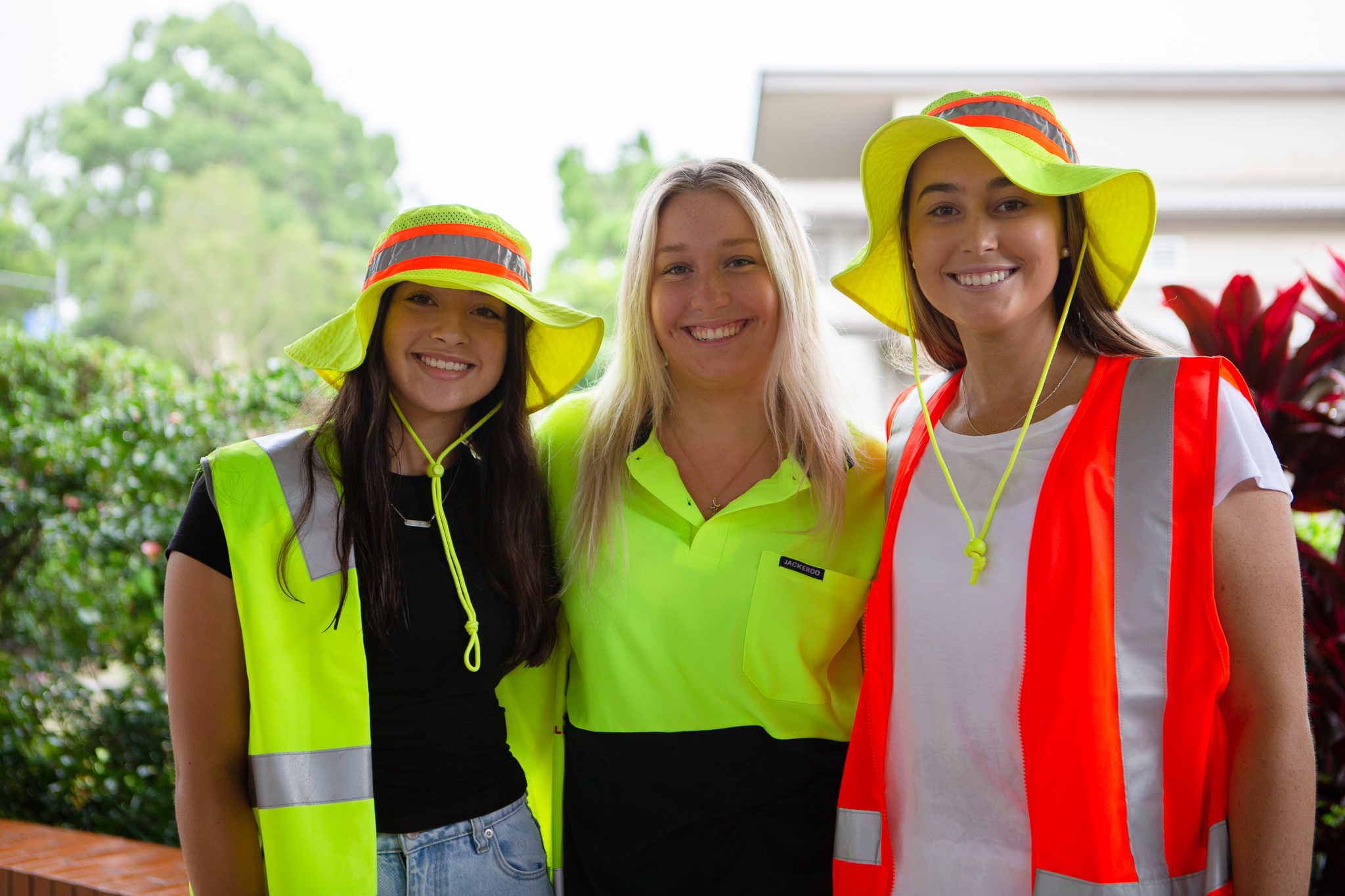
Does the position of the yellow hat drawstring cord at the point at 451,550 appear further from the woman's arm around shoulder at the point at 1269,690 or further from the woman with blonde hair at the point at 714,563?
the woman's arm around shoulder at the point at 1269,690

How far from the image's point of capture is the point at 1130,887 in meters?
1.46

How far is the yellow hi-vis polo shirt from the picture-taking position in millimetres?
2055

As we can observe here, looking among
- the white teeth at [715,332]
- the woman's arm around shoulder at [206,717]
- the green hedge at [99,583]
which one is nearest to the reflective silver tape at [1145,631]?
the white teeth at [715,332]

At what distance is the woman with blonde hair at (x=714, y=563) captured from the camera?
2025mm

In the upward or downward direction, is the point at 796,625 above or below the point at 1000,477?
below

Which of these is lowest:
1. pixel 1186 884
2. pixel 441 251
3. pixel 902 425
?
pixel 1186 884

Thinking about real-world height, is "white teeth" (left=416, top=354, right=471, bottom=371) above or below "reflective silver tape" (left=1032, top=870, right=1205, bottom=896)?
above

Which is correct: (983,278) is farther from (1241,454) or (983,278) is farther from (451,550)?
(451,550)

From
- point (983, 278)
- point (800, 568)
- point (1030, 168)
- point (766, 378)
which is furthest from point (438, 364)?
point (1030, 168)

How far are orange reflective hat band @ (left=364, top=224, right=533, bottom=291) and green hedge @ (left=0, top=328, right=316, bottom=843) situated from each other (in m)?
2.39

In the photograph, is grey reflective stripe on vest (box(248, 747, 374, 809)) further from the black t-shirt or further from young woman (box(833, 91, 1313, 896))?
young woman (box(833, 91, 1313, 896))

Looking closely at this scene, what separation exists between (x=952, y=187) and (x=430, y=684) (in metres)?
1.41

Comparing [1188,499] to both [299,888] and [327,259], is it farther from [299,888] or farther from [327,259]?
[327,259]

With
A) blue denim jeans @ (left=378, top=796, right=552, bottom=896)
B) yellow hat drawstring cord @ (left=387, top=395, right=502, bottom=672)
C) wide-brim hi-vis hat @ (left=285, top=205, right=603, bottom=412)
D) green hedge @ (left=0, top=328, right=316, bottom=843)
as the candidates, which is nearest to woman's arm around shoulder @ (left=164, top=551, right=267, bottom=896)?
blue denim jeans @ (left=378, top=796, right=552, bottom=896)
